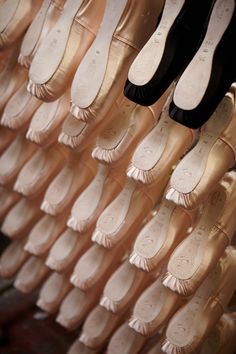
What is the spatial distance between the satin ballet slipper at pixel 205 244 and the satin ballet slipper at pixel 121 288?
21cm

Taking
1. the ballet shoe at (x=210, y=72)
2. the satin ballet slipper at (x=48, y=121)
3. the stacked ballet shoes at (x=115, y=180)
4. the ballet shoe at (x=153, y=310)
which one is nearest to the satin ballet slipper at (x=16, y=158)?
the stacked ballet shoes at (x=115, y=180)

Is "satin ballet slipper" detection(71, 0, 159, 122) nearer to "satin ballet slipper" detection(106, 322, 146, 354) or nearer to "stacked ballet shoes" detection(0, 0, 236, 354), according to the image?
"stacked ballet shoes" detection(0, 0, 236, 354)

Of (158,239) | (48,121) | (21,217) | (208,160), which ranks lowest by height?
(21,217)

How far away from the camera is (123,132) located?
1358 mm

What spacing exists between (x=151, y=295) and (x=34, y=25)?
67 centimetres

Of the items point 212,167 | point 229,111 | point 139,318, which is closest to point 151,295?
point 139,318

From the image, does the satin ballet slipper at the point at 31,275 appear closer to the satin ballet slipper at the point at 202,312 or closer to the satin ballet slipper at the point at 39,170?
the satin ballet slipper at the point at 39,170

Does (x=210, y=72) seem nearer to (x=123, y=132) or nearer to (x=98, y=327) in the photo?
(x=123, y=132)

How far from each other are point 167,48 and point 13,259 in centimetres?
96

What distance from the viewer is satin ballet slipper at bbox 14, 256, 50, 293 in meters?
1.83

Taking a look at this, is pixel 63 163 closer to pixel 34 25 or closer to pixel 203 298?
pixel 34 25

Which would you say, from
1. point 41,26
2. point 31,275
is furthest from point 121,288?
point 41,26

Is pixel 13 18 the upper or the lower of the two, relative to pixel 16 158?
upper

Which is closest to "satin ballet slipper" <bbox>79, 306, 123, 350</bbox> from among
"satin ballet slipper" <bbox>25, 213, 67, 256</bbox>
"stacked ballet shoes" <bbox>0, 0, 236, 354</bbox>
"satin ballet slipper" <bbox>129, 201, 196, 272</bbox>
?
"stacked ballet shoes" <bbox>0, 0, 236, 354</bbox>
